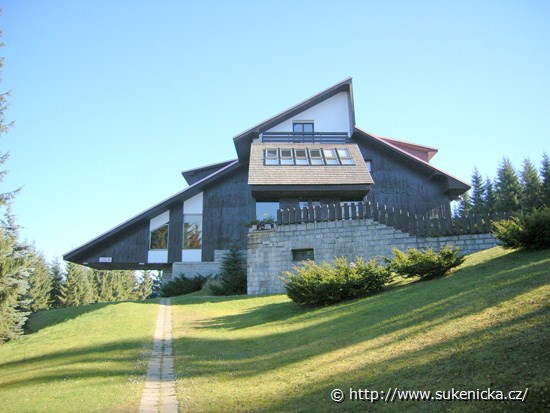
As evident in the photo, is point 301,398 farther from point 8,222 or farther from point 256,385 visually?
point 8,222

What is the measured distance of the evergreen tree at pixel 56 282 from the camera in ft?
141

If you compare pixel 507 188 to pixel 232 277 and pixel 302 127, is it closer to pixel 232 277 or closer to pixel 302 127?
pixel 302 127

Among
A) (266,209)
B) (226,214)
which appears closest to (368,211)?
(266,209)

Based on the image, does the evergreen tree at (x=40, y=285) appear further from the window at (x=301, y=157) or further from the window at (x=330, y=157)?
the window at (x=330, y=157)

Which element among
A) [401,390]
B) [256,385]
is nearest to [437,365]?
[401,390]

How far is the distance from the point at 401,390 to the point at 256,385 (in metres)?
2.79

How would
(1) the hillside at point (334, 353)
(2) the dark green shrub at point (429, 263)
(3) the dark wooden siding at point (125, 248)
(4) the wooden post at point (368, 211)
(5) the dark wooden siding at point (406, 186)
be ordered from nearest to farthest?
(1) the hillside at point (334, 353), (2) the dark green shrub at point (429, 263), (4) the wooden post at point (368, 211), (3) the dark wooden siding at point (125, 248), (5) the dark wooden siding at point (406, 186)

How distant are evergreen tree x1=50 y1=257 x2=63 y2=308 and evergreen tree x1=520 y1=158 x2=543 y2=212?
139ft

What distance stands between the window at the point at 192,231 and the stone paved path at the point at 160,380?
43.8 ft

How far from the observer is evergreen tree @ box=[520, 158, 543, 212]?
38.2m

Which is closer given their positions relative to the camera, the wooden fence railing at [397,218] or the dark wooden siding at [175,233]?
the wooden fence railing at [397,218]

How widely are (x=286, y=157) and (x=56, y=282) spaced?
95.5 ft

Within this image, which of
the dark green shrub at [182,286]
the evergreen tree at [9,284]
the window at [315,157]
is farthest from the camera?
the window at [315,157]

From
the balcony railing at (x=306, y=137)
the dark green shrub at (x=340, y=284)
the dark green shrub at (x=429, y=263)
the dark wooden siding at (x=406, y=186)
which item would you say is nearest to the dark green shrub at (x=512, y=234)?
the dark green shrub at (x=429, y=263)
